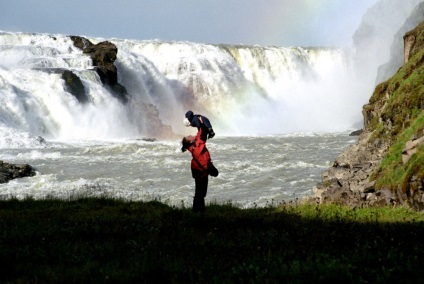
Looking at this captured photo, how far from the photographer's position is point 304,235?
7.30m

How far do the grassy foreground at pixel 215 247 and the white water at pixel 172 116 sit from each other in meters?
7.60

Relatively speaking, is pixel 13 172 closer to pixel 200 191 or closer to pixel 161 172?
pixel 161 172

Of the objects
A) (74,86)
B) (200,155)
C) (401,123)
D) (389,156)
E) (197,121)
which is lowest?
(200,155)

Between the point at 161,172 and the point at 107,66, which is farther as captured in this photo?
the point at 107,66

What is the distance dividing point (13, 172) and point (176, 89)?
143ft

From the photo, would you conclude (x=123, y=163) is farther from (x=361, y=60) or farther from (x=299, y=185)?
(x=361, y=60)

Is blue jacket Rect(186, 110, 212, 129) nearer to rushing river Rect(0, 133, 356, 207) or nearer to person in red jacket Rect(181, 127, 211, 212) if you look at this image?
person in red jacket Rect(181, 127, 211, 212)

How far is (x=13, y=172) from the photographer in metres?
22.4

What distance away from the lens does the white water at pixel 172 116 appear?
21688mm

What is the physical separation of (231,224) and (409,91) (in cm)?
892

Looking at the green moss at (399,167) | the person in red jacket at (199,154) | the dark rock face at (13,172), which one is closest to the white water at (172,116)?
the dark rock face at (13,172)

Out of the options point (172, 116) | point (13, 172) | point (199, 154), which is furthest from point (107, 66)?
point (199, 154)

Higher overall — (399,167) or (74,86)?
(74,86)

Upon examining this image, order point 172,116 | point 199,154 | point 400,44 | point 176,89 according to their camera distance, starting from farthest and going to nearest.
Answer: point 176,89 → point 172,116 → point 400,44 → point 199,154
